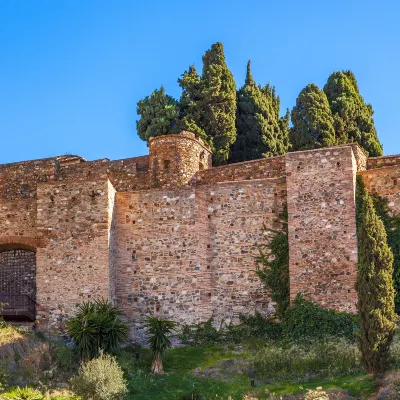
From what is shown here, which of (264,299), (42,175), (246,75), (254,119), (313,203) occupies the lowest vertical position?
(264,299)

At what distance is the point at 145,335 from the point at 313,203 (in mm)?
6526

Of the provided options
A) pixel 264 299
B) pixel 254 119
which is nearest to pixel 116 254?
pixel 264 299

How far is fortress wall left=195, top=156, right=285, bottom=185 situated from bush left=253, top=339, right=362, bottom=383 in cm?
735

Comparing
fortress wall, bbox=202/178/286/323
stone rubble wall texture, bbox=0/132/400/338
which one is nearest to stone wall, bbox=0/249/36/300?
stone rubble wall texture, bbox=0/132/400/338

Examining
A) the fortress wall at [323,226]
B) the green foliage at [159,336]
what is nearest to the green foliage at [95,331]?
the green foliage at [159,336]

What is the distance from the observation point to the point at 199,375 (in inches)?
910

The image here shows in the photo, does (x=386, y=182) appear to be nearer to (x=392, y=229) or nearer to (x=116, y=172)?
(x=392, y=229)

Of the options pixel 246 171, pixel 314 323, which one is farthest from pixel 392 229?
pixel 246 171

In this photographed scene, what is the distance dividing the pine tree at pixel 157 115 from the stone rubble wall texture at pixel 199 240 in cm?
793

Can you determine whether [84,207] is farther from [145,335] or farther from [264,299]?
[264,299]

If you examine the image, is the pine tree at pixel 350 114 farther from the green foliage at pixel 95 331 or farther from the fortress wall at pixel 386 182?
the green foliage at pixel 95 331

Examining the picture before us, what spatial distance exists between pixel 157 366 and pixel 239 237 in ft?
17.3

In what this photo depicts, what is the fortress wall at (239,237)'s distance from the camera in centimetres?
2600

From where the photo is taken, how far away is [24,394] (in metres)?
20.6
